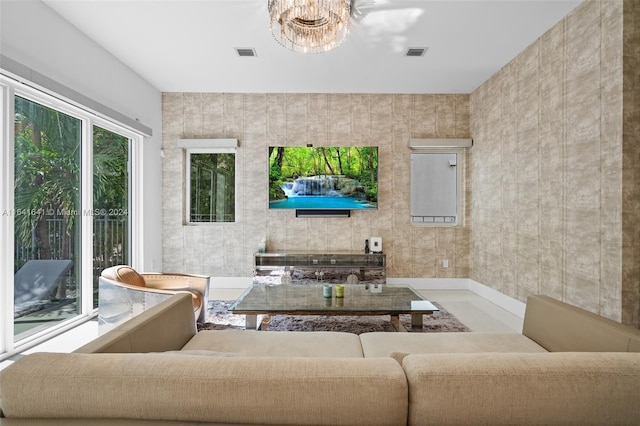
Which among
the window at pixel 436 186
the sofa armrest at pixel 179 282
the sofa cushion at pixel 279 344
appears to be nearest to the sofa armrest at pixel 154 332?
the sofa cushion at pixel 279 344

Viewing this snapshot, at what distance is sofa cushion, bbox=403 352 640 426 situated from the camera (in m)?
0.86

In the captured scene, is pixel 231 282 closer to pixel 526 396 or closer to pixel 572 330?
pixel 572 330

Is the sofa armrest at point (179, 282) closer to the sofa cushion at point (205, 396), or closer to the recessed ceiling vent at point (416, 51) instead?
the sofa cushion at point (205, 396)

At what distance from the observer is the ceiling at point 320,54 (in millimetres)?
2918

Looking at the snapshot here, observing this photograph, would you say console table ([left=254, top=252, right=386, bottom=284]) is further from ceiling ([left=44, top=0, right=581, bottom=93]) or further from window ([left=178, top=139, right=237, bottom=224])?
ceiling ([left=44, top=0, right=581, bottom=93])

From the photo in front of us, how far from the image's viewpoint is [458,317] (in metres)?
3.65

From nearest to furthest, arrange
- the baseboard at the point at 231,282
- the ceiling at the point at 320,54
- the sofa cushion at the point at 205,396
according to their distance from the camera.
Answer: the sofa cushion at the point at 205,396
the ceiling at the point at 320,54
the baseboard at the point at 231,282

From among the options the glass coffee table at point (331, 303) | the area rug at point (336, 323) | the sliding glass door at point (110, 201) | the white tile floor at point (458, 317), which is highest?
the sliding glass door at point (110, 201)

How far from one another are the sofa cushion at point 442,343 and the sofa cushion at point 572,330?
9 centimetres

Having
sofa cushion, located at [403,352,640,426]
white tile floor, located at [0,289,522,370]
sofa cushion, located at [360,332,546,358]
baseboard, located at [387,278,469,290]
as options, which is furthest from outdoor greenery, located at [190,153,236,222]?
sofa cushion, located at [403,352,640,426]

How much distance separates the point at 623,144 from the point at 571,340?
1635 mm

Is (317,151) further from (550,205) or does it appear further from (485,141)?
(550,205)

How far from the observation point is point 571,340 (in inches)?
65.0

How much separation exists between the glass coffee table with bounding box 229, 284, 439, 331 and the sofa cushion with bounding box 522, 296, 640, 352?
0.80 meters
